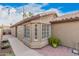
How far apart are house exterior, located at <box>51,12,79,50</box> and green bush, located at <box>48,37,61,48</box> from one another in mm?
107

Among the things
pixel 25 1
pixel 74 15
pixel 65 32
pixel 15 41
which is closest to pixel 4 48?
pixel 15 41

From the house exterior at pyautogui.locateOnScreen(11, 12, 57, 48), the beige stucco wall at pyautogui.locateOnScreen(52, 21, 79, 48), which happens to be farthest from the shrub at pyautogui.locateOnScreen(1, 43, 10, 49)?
the beige stucco wall at pyautogui.locateOnScreen(52, 21, 79, 48)

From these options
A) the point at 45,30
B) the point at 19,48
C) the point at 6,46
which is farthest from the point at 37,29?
the point at 6,46

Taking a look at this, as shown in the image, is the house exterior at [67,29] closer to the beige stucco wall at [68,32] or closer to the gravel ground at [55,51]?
the beige stucco wall at [68,32]

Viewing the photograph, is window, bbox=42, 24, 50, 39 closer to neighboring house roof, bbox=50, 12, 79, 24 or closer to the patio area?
neighboring house roof, bbox=50, 12, 79, 24

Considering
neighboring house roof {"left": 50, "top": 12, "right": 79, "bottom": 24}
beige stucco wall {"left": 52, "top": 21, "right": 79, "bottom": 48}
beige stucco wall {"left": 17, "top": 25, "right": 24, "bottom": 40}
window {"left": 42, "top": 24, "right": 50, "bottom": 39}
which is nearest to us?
neighboring house roof {"left": 50, "top": 12, "right": 79, "bottom": 24}

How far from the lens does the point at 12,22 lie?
4805 millimetres

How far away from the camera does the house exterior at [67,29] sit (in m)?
4.50

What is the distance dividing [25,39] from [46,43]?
64cm

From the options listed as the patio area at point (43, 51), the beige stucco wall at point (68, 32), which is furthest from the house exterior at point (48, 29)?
the patio area at point (43, 51)

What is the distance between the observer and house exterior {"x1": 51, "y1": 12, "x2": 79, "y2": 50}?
4.50 meters

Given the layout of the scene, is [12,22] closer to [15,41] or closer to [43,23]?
[15,41]

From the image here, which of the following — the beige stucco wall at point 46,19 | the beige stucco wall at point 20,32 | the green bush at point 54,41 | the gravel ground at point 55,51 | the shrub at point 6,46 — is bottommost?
the gravel ground at point 55,51

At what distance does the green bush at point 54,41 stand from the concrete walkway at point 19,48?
1.60 ft
